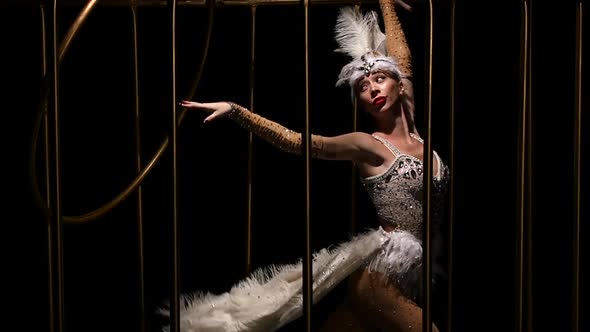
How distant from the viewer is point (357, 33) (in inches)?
65.5

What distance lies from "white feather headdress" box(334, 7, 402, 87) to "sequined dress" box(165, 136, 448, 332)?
0.15 meters

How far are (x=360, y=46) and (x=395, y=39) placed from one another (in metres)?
0.08

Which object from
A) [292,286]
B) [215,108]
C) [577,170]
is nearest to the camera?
[577,170]

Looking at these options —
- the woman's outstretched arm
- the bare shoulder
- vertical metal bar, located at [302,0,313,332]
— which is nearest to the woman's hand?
the woman's outstretched arm

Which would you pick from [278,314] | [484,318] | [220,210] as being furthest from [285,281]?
[484,318]

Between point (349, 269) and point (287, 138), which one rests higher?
point (287, 138)

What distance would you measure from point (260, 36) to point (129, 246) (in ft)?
1.95

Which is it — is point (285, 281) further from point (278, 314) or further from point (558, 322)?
point (558, 322)

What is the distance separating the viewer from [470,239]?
5.97ft

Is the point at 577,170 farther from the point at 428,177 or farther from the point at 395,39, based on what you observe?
the point at 395,39

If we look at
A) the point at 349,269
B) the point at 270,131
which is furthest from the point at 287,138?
the point at 349,269

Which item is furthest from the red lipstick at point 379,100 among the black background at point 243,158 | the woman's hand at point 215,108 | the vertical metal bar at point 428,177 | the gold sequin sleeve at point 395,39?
the vertical metal bar at point 428,177

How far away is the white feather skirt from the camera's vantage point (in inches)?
58.7

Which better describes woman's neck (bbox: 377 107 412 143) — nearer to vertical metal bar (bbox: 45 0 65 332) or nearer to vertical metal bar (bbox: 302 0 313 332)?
vertical metal bar (bbox: 302 0 313 332)
